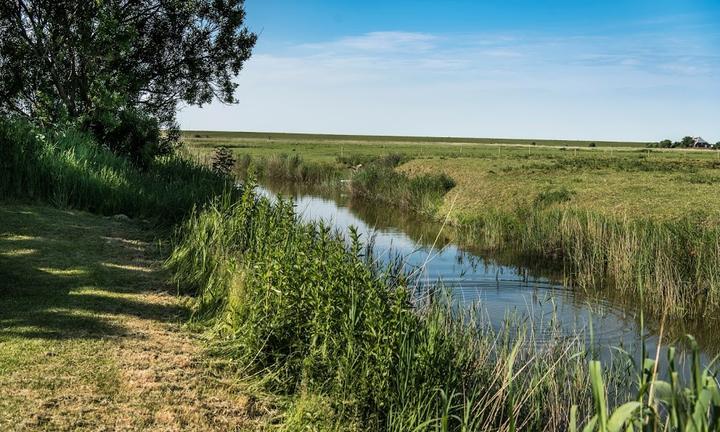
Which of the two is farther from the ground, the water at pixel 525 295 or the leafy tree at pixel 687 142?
the leafy tree at pixel 687 142

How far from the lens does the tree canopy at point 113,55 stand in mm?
17406

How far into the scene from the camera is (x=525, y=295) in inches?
501

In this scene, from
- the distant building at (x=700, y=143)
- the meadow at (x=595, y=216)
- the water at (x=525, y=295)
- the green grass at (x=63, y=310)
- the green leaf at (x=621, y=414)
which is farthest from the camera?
the distant building at (x=700, y=143)

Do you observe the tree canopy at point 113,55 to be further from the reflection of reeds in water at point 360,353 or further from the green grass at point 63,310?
the reflection of reeds in water at point 360,353

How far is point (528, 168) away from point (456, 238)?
1448cm

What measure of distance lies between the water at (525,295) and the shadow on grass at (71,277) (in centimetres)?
247

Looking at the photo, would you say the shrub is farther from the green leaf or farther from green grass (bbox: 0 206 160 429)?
the green leaf

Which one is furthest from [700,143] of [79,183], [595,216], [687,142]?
[79,183]

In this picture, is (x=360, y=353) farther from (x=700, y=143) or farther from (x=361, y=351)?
(x=700, y=143)

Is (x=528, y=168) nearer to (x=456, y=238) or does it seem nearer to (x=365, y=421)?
(x=456, y=238)

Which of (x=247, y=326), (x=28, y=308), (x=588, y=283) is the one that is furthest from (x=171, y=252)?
(x=588, y=283)

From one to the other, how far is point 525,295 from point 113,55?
1296cm

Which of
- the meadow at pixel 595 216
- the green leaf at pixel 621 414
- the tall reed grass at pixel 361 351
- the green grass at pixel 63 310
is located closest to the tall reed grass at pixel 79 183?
the green grass at pixel 63 310

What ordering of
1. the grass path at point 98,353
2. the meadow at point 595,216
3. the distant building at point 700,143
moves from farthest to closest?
1. the distant building at point 700,143
2. the meadow at point 595,216
3. the grass path at point 98,353
